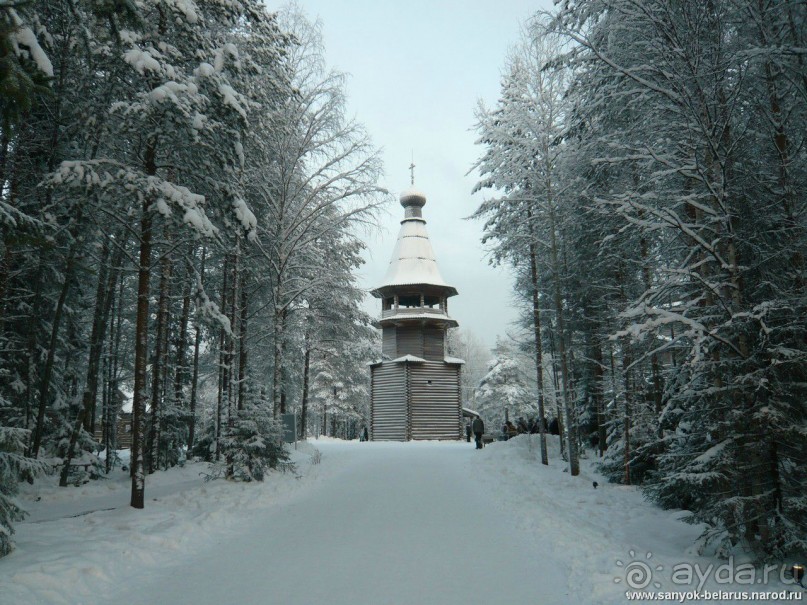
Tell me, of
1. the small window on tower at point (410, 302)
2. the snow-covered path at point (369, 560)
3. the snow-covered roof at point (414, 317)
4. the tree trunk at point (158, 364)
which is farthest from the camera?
the small window on tower at point (410, 302)

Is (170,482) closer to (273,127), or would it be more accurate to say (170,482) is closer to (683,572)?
(273,127)

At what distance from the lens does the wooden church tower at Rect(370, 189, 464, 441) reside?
30828mm

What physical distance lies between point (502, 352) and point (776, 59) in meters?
40.6

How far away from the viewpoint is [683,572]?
605 centimetres

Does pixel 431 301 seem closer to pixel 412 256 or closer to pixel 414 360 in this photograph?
pixel 412 256

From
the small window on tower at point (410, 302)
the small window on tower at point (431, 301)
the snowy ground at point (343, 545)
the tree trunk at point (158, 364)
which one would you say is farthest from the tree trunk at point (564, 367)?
the small window on tower at point (410, 302)

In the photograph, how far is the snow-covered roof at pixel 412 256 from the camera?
1281 inches

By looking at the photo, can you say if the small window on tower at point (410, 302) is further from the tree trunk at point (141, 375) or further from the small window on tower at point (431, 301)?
the tree trunk at point (141, 375)

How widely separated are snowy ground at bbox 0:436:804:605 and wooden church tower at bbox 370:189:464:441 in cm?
1821

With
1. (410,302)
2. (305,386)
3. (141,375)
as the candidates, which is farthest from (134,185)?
(410,302)

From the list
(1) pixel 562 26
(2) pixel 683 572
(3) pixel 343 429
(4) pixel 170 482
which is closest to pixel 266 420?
(4) pixel 170 482

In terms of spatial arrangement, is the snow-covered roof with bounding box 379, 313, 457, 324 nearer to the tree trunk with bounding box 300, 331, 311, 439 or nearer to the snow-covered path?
the tree trunk with bounding box 300, 331, 311, 439

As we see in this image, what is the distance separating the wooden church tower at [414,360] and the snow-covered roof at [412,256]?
0.22ft

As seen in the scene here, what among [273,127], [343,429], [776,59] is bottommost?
[343,429]
